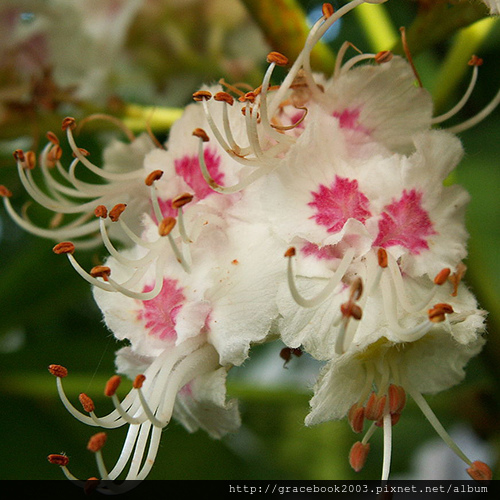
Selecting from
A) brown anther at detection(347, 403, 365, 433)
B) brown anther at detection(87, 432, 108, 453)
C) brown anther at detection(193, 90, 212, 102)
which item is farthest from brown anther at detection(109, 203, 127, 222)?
brown anther at detection(347, 403, 365, 433)

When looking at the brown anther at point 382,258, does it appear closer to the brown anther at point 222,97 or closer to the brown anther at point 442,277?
the brown anther at point 442,277

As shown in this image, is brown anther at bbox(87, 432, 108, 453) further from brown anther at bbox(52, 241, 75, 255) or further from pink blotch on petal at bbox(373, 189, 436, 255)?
pink blotch on petal at bbox(373, 189, 436, 255)

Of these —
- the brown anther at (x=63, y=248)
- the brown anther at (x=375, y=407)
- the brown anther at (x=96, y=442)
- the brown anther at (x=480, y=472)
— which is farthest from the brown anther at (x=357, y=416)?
the brown anther at (x=63, y=248)

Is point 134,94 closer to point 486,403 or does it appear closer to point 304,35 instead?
point 304,35

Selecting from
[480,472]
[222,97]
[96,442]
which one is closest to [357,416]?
[480,472]

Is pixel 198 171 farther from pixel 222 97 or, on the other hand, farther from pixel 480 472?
pixel 480 472

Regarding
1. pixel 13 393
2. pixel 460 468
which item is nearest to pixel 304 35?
pixel 13 393
